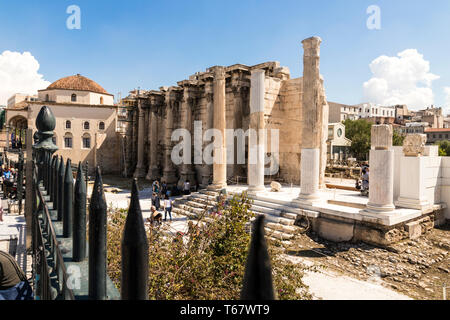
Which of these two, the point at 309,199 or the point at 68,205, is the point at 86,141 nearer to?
the point at 309,199

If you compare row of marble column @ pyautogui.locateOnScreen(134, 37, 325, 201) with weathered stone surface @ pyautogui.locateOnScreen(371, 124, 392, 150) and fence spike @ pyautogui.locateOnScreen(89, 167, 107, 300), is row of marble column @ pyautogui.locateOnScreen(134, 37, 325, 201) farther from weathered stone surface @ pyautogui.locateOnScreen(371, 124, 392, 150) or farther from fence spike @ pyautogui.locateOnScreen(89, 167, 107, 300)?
fence spike @ pyautogui.locateOnScreen(89, 167, 107, 300)

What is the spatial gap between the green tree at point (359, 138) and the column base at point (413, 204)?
31.3 metres

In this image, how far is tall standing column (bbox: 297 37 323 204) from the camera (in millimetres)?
11617

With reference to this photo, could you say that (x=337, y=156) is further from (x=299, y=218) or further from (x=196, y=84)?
(x=299, y=218)

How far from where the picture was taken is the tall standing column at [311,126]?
38.1 feet

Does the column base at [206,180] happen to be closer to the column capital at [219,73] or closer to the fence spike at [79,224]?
the column capital at [219,73]

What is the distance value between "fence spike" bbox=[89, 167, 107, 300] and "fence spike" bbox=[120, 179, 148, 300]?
0.26 metres

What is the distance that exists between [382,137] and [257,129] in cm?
550

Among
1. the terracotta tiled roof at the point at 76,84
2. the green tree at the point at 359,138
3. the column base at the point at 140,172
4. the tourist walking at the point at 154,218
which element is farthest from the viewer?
the green tree at the point at 359,138

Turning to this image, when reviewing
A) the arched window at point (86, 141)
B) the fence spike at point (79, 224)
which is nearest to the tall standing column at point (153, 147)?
the arched window at point (86, 141)

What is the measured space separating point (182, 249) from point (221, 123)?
11.8 metres
